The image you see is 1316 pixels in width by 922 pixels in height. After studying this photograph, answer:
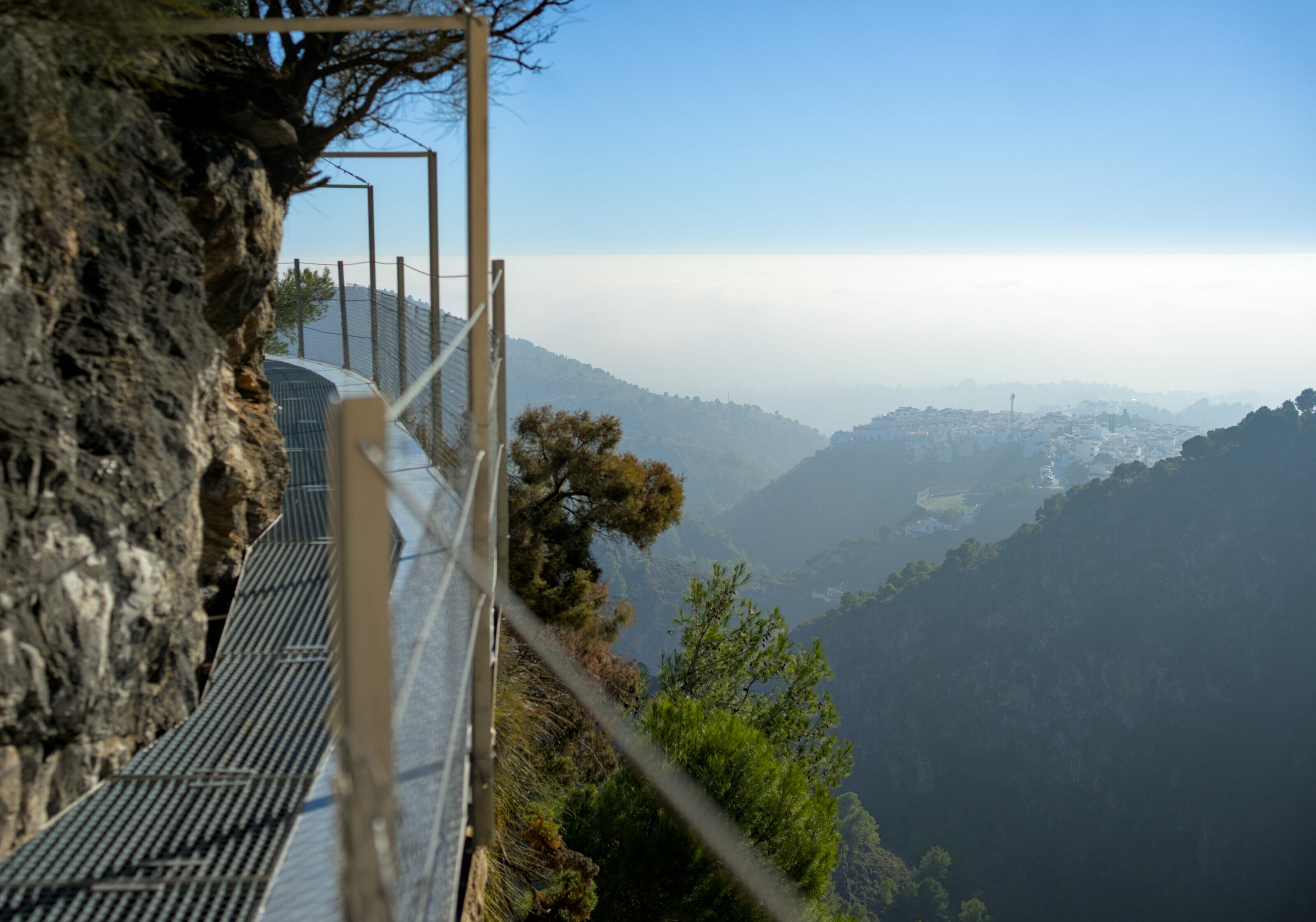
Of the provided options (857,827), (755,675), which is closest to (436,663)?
(755,675)

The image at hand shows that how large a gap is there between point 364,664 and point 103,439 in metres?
1.84

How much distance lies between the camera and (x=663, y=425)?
177875mm

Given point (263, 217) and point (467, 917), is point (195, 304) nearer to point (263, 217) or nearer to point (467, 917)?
point (263, 217)

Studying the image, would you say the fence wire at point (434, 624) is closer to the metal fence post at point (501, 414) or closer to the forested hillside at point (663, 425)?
the metal fence post at point (501, 414)

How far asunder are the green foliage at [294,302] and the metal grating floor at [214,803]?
1199cm

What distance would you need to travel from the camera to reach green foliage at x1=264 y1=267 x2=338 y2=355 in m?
15.2

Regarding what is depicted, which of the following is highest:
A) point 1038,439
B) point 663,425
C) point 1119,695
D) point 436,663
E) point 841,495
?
point 436,663

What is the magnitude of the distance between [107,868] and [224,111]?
102 inches

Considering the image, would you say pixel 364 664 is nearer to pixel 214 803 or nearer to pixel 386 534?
pixel 386 534

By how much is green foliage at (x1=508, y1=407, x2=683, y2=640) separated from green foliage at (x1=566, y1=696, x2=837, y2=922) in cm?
306

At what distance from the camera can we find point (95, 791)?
2.34m

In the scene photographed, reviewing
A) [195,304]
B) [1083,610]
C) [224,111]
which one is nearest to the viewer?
[195,304]

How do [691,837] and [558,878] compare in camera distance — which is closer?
[558,878]

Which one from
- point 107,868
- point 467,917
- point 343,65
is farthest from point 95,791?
point 343,65
